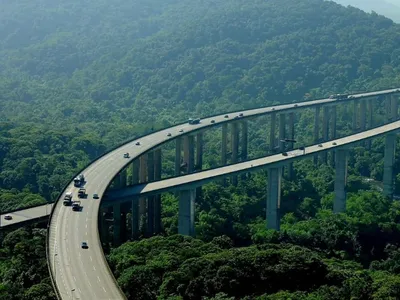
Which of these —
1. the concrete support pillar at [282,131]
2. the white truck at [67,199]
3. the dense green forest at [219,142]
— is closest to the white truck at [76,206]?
the white truck at [67,199]

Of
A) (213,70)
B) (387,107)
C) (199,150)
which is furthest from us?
(213,70)

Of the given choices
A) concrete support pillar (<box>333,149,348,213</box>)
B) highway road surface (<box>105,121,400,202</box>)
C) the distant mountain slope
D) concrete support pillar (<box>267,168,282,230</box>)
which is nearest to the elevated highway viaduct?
concrete support pillar (<box>267,168,282,230</box>)

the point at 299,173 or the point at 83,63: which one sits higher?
the point at 83,63

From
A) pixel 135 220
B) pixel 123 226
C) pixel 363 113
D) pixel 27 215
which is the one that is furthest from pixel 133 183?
pixel 363 113

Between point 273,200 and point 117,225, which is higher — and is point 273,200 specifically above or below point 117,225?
above

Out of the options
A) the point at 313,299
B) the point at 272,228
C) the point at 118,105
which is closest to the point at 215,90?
the point at 118,105

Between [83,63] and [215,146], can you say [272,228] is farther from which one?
[83,63]

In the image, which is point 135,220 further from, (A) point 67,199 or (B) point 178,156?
(B) point 178,156
